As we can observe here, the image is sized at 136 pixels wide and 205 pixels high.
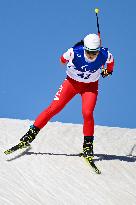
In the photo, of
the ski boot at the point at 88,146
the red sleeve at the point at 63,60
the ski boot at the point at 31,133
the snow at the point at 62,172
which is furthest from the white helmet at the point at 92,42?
the snow at the point at 62,172

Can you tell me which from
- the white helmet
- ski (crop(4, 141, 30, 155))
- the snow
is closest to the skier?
the white helmet

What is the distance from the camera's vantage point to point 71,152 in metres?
11.2

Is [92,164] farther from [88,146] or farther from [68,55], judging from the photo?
[68,55]

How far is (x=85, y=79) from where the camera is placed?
9742 millimetres

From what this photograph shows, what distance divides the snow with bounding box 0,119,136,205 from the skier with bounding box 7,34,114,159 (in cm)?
49

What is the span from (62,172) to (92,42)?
7.42 ft

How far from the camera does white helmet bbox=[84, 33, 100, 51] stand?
9.17 metres

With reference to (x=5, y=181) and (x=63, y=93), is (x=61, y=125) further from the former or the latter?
(x=5, y=181)

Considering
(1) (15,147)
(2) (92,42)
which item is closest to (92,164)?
(1) (15,147)

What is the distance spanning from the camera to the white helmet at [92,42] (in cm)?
917

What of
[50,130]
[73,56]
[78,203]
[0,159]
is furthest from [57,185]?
[50,130]

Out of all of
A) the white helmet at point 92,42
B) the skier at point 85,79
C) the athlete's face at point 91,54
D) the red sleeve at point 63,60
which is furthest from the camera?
the red sleeve at point 63,60

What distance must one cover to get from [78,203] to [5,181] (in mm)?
1215

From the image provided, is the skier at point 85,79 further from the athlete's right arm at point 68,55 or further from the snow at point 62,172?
the snow at point 62,172
